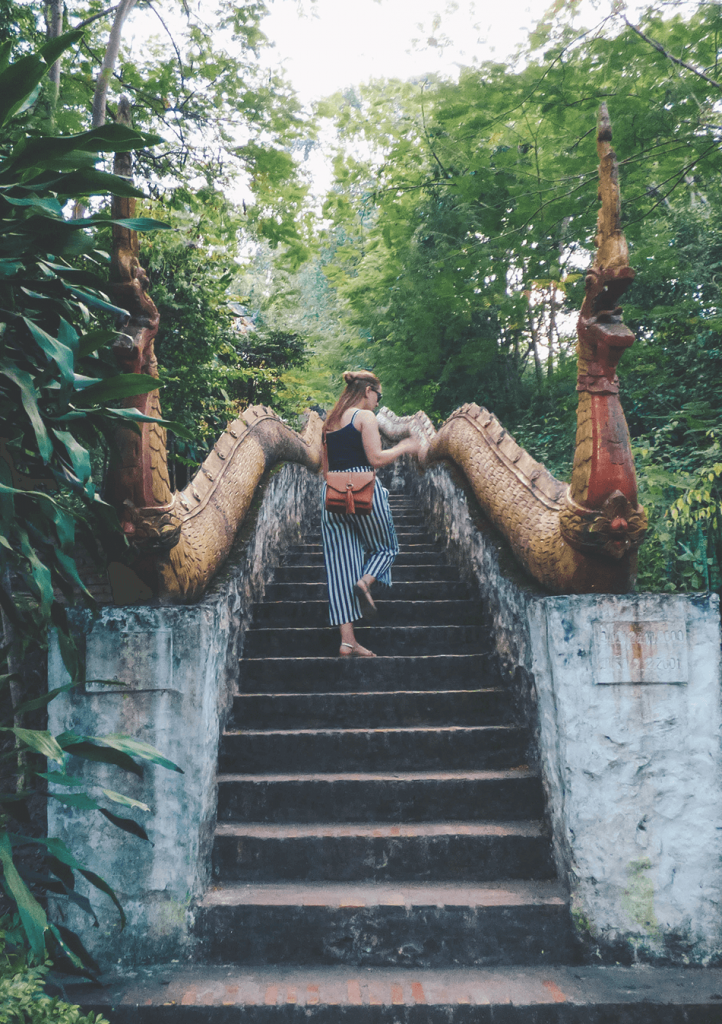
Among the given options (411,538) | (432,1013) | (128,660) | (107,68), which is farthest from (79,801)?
(107,68)

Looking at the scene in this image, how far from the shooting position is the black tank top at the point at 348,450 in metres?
3.98

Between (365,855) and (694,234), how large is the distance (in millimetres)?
7090

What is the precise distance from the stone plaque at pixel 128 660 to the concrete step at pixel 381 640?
123 centimetres

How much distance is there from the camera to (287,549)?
553 centimetres

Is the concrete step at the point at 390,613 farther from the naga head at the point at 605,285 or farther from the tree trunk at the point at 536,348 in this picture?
the tree trunk at the point at 536,348

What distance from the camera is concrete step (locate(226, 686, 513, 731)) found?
3.40 metres

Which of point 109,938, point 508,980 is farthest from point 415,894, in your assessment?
point 109,938

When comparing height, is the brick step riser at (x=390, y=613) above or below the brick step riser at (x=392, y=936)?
above

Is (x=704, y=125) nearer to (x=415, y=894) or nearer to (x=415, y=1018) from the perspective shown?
(x=415, y=894)

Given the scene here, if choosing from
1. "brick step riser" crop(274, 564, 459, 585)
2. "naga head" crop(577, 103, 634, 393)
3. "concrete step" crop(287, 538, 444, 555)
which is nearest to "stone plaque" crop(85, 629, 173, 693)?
"naga head" crop(577, 103, 634, 393)

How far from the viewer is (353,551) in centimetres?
398

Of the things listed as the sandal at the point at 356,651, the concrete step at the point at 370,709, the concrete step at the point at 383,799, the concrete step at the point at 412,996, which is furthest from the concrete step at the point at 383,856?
the sandal at the point at 356,651

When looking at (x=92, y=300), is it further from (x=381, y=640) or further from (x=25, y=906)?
(x=381, y=640)

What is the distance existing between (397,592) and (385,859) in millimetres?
1952
